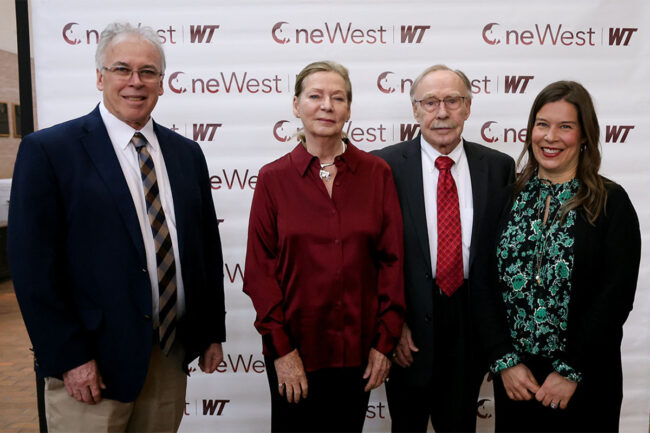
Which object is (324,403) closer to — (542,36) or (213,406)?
(213,406)

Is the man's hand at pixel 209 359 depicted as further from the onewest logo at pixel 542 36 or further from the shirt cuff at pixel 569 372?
the onewest logo at pixel 542 36

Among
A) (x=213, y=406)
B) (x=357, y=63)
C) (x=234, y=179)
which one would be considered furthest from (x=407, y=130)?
(x=213, y=406)

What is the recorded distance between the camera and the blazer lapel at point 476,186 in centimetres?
185

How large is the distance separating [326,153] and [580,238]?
921 mm

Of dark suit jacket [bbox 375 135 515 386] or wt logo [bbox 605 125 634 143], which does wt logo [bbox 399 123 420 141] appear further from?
wt logo [bbox 605 125 634 143]

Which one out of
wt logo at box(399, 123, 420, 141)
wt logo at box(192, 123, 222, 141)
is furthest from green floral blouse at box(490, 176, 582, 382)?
wt logo at box(192, 123, 222, 141)

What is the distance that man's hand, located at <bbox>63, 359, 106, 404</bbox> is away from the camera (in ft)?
4.89

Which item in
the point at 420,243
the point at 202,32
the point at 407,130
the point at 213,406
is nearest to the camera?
the point at 420,243

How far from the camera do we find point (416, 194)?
1.87m

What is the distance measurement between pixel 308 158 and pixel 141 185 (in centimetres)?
58

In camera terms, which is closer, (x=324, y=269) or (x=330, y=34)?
(x=324, y=269)

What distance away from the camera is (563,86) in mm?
1639

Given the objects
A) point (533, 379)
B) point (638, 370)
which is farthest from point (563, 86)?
point (638, 370)

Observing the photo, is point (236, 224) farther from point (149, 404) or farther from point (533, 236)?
point (533, 236)
